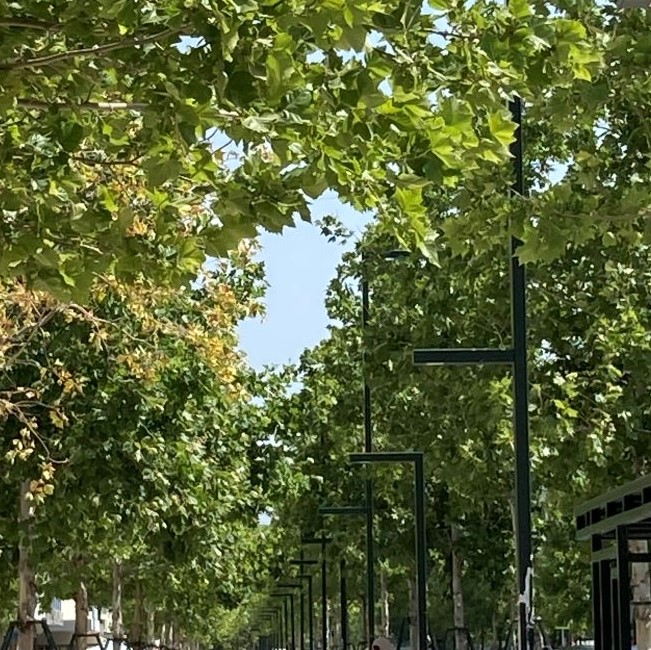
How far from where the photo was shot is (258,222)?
771 cm

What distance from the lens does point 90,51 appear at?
22.6 ft

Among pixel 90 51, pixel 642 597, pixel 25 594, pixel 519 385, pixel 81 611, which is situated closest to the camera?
pixel 90 51

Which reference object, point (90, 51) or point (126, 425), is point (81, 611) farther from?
point (90, 51)

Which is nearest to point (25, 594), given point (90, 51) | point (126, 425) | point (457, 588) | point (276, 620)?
point (126, 425)

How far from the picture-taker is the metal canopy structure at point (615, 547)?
33.2 feet

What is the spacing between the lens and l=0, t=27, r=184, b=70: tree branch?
21.5 feet

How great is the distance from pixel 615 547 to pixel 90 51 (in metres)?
6.24

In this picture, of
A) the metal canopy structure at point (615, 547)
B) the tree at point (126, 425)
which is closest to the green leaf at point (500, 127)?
the metal canopy structure at point (615, 547)

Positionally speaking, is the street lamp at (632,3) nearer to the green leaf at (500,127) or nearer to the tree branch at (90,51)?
the green leaf at (500,127)

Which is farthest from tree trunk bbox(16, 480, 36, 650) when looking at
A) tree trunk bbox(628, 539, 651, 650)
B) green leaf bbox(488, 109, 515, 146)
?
green leaf bbox(488, 109, 515, 146)

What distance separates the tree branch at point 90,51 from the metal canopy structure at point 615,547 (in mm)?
4664

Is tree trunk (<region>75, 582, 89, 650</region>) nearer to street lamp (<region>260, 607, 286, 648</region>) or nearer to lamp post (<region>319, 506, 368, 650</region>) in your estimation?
lamp post (<region>319, 506, 368, 650</region>)

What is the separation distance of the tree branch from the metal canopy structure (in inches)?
184

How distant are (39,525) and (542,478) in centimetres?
714
